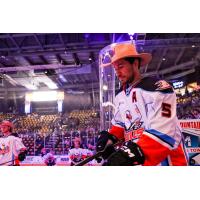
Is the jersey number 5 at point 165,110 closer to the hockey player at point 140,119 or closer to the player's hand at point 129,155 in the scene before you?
the hockey player at point 140,119

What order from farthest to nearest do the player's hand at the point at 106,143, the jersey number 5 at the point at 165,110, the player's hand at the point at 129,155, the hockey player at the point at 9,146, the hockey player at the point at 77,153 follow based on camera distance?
the hockey player at the point at 9,146 < the hockey player at the point at 77,153 < the player's hand at the point at 106,143 < the jersey number 5 at the point at 165,110 < the player's hand at the point at 129,155

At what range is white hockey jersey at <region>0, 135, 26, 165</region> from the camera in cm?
336

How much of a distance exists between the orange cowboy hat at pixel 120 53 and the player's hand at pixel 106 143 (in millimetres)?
722

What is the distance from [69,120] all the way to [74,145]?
10.8 inches

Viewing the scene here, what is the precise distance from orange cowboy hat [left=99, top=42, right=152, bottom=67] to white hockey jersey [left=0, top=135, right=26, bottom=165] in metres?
1.20

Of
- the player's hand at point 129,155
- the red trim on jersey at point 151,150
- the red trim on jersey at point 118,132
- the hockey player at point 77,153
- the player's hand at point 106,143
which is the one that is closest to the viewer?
the player's hand at point 129,155

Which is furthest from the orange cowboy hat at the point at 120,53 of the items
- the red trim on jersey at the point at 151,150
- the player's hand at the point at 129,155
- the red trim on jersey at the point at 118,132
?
the player's hand at the point at 129,155

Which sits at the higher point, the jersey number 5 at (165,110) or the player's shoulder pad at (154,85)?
the player's shoulder pad at (154,85)

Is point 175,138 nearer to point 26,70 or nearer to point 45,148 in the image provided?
point 45,148

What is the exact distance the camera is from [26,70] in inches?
132

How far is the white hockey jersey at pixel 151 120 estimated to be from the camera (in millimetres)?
2709

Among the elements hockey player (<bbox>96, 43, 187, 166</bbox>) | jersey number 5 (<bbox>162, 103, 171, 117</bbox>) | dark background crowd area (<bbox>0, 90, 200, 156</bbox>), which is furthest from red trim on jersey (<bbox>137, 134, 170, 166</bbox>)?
dark background crowd area (<bbox>0, 90, 200, 156</bbox>)

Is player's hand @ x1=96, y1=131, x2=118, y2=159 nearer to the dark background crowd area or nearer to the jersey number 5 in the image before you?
the dark background crowd area
